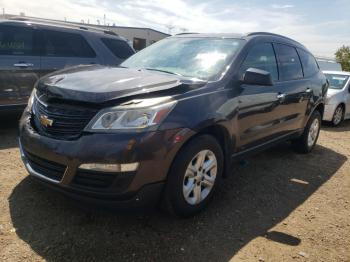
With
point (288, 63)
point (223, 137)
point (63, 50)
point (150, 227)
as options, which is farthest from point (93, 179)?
point (63, 50)

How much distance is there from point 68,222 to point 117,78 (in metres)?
1.35

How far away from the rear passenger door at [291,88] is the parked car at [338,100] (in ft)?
13.5

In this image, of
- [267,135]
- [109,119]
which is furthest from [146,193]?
[267,135]

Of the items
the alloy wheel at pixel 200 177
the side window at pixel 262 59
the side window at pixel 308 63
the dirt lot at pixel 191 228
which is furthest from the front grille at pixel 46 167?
the side window at pixel 308 63

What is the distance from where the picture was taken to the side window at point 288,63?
16.1 ft

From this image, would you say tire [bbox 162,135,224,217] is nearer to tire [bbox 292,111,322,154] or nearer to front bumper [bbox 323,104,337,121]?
tire [bbox 292,111,322,154]

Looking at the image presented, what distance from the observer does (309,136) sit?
20.1ft

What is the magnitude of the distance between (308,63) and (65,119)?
4.42 meters

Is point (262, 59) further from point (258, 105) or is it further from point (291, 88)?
point (291, 88)

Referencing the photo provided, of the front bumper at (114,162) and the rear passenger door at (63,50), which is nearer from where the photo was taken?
the front bumper at (114,162)

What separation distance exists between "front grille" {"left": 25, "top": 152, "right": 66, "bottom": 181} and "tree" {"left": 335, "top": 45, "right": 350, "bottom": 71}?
28.9 m

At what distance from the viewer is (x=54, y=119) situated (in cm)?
300

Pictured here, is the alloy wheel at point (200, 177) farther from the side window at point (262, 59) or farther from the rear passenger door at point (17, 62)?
the rear passenger door at point (17, 62)

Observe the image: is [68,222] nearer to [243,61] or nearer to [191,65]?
[191,65]
